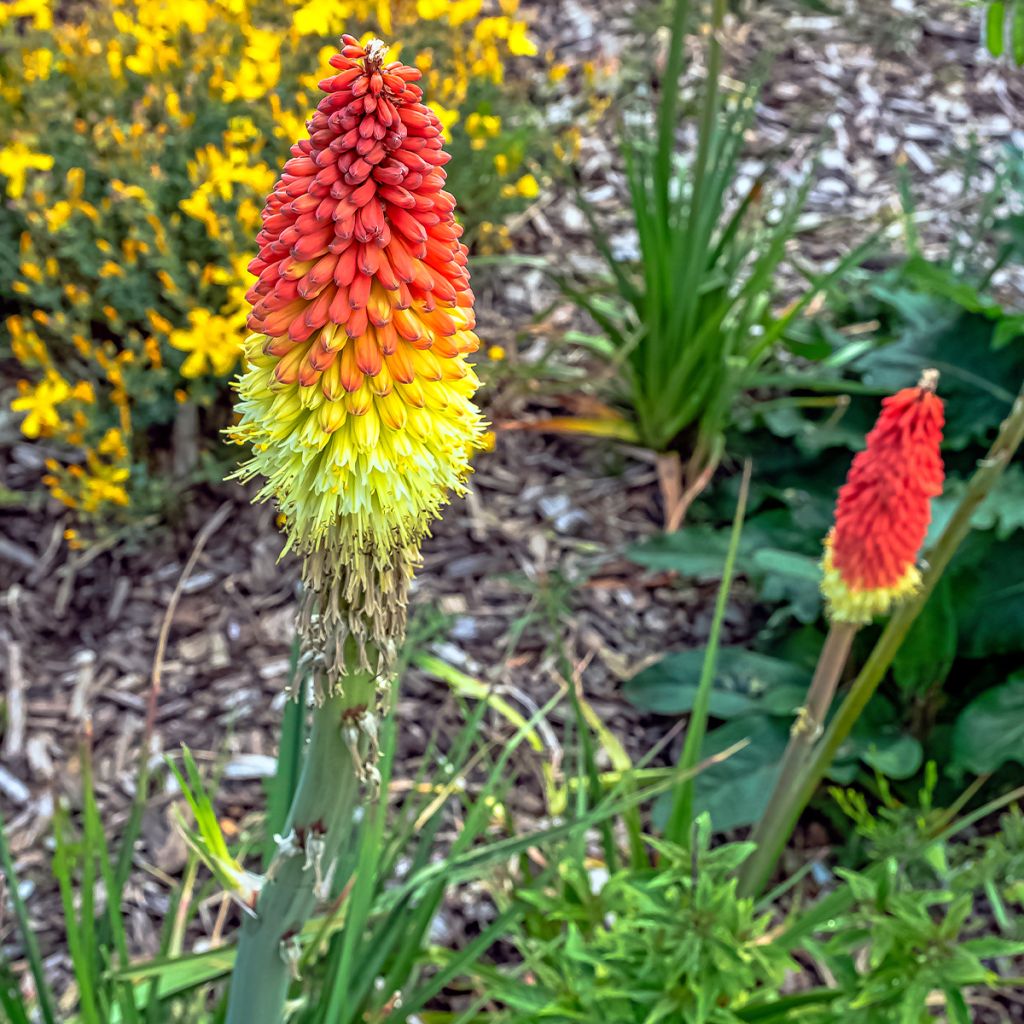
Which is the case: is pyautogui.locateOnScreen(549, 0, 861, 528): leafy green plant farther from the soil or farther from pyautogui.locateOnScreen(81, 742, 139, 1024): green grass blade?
pyautogui.locateOnScreen(81, 742, 139, 1024): green grass blade

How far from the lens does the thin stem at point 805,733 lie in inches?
73.7

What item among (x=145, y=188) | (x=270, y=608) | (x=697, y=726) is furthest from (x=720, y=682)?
(x=145, y=188)

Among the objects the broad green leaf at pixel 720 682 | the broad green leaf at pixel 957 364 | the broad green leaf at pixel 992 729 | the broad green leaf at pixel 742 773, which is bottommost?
the broad green leaf at pixel 742 773

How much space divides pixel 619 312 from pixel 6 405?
217 centimetres

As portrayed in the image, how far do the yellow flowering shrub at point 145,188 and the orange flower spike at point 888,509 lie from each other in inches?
71.7

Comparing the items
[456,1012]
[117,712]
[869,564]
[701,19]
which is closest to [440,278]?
[869,564]

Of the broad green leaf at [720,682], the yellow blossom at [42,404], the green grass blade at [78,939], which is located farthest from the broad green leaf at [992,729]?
the yellow blossom at [42,404]

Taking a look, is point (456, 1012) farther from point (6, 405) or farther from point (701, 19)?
point (701, 19)

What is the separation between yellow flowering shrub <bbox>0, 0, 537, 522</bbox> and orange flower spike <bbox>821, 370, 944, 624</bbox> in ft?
5.98

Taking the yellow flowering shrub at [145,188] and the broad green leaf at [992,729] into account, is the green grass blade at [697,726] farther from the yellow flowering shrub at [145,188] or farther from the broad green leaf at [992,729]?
the yellow flowering shrub at [145,188]

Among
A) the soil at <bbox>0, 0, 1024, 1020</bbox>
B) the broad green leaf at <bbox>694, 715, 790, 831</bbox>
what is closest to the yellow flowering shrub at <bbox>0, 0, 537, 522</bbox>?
the soil at <bbox>0, 0, 1024, 1020</bbox>

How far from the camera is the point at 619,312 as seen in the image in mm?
3771

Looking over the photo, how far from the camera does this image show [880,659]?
1.77m

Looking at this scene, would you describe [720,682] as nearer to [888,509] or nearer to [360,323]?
[888,509]
